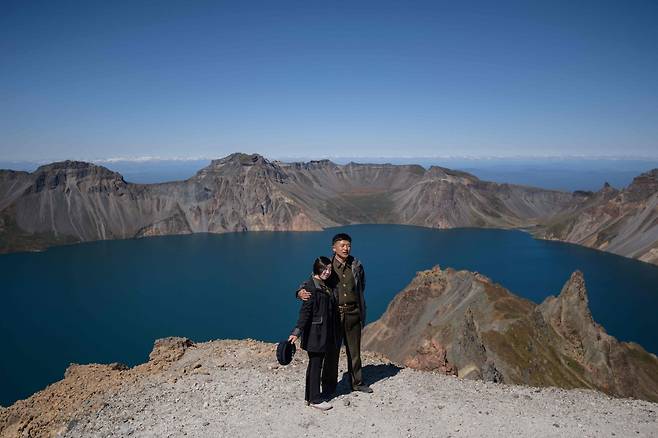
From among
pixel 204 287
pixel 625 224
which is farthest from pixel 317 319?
pixel 625 224

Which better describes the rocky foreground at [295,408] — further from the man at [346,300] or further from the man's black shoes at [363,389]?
the man at [346,300]

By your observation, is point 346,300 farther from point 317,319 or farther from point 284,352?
point 284,352

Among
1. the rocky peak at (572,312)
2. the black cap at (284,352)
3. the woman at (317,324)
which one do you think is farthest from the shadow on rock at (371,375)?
the rocky peak at (572,312)

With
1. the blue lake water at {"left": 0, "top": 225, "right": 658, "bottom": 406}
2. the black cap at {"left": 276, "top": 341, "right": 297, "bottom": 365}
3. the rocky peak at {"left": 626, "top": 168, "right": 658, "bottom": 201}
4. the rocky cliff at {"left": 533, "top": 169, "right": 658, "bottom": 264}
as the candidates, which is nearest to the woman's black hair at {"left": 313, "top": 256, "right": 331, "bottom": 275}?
the black cap at {"left": 276, "top": 341, "right": 297, "bottom": 365}

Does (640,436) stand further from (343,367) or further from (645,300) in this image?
(645,300)

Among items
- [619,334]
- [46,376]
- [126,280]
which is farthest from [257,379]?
[126,280]

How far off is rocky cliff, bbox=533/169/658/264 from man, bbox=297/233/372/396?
16521 cm

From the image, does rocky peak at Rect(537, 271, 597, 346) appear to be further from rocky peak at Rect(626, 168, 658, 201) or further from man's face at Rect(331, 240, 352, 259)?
rocky peak at Rect(626, 168, 658, 201)

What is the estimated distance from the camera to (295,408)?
1245 cm

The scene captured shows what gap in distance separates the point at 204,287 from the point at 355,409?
11580 cm

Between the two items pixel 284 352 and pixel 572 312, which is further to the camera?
pixel 572 312

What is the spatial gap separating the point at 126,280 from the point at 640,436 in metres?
136

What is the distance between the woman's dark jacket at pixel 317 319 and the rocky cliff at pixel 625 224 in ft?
546

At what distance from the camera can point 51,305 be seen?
107m
